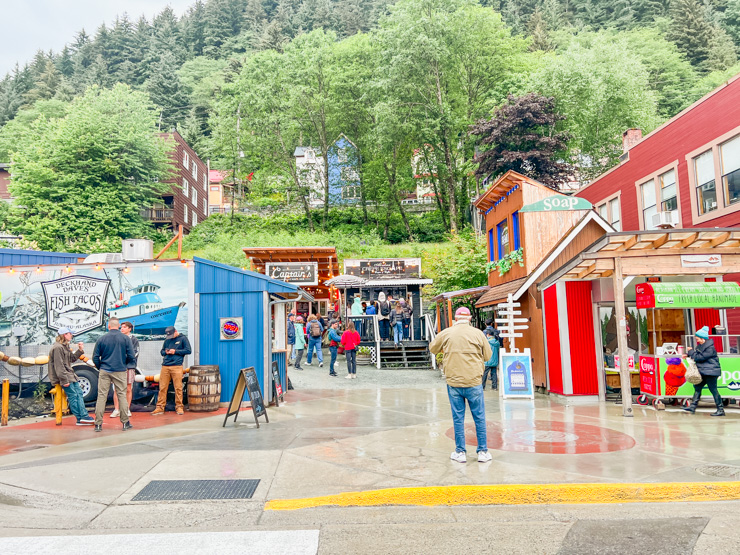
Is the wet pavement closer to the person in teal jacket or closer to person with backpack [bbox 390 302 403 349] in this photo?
the person in teal jacket

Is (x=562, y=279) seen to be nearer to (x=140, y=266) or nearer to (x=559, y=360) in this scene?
(x=559, y=360)

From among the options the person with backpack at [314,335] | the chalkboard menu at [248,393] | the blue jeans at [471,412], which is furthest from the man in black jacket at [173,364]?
the person with backpack at [314,335]

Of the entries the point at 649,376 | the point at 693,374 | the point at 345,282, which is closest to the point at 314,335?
the point at 345,282

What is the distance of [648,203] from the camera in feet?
60.9

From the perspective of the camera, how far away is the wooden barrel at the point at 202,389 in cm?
1123

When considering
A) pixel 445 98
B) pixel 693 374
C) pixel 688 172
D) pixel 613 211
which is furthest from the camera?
pixel 445 98

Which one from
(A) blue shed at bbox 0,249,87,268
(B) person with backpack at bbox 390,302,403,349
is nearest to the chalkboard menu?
(A) blue shed at bbox 0,249,87,268

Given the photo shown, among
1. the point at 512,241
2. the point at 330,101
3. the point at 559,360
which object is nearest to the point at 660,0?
the point at 330,101

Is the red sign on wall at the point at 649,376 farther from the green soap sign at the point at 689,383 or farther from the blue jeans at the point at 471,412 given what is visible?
the blue jeans at the point at 471,412

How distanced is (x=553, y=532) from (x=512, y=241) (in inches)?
498

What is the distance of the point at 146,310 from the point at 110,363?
2.65 metres

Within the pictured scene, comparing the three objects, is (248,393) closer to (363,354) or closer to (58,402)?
(58,402)

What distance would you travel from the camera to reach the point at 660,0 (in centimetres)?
6128

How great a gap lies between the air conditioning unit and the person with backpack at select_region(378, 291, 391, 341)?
33.0ft
